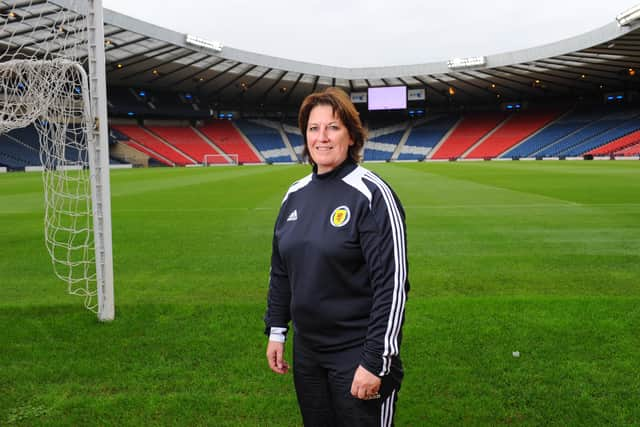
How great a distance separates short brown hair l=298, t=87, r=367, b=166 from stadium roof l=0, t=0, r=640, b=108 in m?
33.3

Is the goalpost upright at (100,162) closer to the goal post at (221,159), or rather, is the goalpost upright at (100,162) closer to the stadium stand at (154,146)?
the stadium stand at (154,146)

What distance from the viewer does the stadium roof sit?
115 ft

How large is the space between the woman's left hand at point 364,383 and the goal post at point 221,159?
177ft

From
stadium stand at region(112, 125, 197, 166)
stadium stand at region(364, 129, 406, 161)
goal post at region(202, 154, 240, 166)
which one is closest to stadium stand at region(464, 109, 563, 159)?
stadium stand at region(364, 129, 406, 161)

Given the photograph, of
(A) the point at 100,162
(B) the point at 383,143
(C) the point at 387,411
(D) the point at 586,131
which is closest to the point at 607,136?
(D) the point at 586,131

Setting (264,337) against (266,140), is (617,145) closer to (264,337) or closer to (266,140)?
(266,140)

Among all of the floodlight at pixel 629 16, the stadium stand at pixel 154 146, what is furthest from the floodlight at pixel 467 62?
the stadium stand at pixel 154 146

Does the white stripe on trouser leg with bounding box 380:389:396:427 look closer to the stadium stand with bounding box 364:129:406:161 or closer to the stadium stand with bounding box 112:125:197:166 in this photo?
the stadium stand with bounding box 112:125:197:166

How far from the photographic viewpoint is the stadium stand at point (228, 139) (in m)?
58.9

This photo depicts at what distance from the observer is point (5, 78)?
5.29 m

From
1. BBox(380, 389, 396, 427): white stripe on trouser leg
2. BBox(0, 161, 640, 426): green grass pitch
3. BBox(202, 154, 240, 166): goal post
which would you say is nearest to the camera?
BBox(380, 389, 396, 427): white stripe on trouser leg

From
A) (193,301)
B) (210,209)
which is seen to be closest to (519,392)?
(193,301)

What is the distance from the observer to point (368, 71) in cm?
5028

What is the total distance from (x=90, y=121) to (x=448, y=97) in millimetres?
61079
